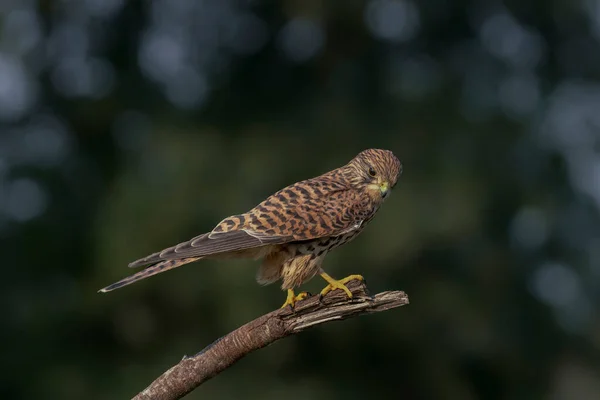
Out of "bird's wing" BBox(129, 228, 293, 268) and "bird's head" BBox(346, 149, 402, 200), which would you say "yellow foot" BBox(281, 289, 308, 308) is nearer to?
"bird's wing" BBox(129, 228, 293, 268)

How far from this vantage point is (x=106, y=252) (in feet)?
32.7

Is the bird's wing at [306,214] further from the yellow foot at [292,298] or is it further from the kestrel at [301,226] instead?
the yellow foot at [292,298]

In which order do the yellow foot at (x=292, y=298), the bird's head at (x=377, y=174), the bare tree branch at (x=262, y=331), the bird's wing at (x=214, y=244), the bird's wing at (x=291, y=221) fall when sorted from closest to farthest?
the bare tree branch at (x=262, y=331), the yellow foot at (x=292, y=298), the bird's wing at (x=214, y=244), the bird's wing at (x=291, y=221), the bird's head at (x=377, y=174)

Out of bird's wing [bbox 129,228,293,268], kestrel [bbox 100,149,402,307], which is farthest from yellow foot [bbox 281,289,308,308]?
bird's wing [bbox 129,228,293,268]

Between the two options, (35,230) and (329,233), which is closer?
(329,233)

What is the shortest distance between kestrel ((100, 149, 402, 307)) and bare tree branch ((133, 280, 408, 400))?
244mm

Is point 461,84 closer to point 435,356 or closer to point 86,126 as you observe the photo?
point 435,356

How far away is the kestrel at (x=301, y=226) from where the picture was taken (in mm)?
4062

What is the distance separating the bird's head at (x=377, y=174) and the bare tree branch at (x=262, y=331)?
94cm

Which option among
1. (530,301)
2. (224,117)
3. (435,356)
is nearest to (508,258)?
(530,301)

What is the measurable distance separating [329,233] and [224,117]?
23.1 feet

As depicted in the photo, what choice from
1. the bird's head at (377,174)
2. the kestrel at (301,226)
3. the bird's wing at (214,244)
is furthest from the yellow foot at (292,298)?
the bird's head at (377,174)

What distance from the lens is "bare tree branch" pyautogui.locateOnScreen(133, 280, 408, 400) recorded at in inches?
136

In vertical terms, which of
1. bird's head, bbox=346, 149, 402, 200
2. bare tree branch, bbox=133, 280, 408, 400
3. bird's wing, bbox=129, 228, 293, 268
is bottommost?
bare tree branch, bbox=133, 280, 408, 400
